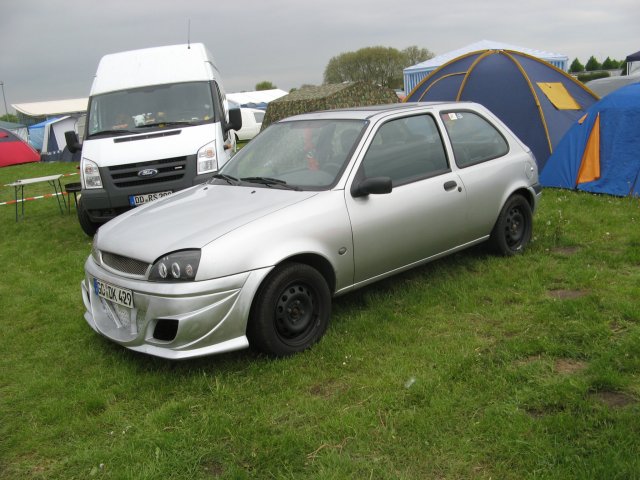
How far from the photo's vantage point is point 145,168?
7387mm

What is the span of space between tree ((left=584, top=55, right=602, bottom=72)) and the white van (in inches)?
2032

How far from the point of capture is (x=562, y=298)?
4586 mm

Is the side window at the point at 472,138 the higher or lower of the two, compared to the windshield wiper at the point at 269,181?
higher

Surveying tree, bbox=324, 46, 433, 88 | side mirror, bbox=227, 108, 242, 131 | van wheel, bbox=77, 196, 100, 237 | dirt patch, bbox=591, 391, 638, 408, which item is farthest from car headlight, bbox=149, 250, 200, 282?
tree, bbox=324, 46, 433, 88

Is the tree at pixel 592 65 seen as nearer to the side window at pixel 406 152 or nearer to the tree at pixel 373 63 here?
the tree at pixel 373 63

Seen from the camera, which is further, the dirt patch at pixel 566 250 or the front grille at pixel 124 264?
the dirt patch at pixel 566 250

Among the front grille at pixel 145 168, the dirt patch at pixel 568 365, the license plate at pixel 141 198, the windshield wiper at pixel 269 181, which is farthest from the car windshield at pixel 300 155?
the license plate at pixel 141 198

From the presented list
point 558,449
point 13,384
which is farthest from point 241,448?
point 13,384

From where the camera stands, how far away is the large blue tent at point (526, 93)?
364 inches

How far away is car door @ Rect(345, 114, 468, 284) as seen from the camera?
4254 mm

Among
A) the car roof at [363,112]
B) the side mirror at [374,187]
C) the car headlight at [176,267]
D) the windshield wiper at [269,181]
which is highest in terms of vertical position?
the car roof at [363,112]

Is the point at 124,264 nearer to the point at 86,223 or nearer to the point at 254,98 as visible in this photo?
the point at 86,223

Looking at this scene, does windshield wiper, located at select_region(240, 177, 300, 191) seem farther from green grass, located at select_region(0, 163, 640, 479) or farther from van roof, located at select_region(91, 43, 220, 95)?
van roof, located at select_region(91, 43, 220, 95)

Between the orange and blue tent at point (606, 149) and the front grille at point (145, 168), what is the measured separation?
5.43m
